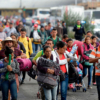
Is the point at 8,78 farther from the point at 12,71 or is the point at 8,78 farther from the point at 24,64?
the point at 24,64

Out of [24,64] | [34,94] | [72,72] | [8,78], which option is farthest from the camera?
[34,94]

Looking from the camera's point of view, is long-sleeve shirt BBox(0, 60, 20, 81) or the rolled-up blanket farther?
the rolled-up blanket

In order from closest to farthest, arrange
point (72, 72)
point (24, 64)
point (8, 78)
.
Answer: point (8, 78), point (24, 64), point (72, 72)

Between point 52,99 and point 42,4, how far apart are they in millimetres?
90278

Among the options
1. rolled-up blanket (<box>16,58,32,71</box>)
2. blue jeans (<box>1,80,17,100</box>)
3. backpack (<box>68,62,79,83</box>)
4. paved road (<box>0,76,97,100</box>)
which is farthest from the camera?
paved road (<box>0,76,97,100</box>)

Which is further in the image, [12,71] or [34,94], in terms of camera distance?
[34,94]

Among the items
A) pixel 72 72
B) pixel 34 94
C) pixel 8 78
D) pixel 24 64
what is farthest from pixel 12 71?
pixel 34 94

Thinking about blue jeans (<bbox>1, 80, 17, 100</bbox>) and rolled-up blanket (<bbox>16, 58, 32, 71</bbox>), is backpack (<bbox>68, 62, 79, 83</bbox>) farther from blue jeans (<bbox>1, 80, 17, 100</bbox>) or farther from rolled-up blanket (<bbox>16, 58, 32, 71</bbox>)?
blue jeans (<bbox>1, 80, 17, 100</bbox>)

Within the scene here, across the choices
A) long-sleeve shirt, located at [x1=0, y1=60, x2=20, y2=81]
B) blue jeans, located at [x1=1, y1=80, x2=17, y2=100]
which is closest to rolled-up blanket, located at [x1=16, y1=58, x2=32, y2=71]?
long-sleeve shirt, located at [x1=0, y1=60, x2=20, y2=81]

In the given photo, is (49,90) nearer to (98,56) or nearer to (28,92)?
(98,56)

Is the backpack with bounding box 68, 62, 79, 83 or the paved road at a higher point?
the backpack with bounding box 68, 62, 79, 83

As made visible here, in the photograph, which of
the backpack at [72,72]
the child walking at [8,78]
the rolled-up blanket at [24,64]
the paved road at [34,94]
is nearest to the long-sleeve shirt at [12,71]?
the child walking at [8,78]

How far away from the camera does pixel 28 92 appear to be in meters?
8.60

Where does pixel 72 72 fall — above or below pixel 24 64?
below
